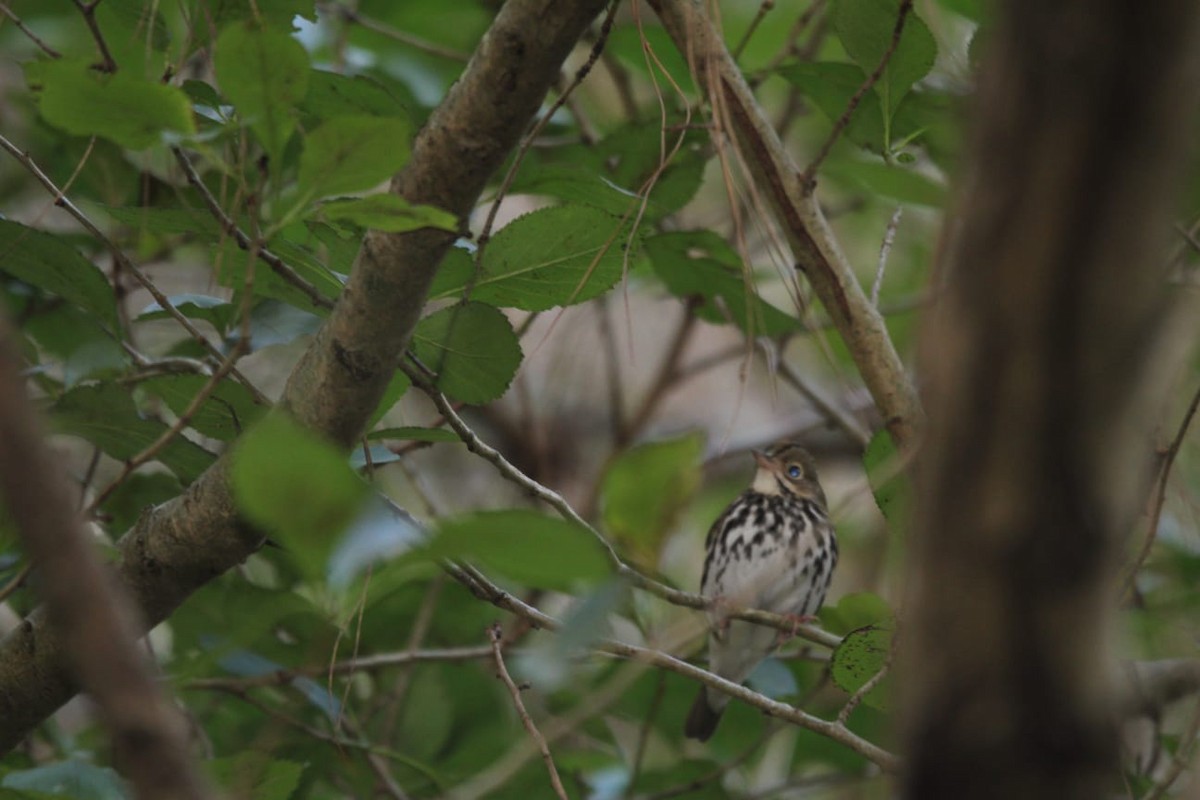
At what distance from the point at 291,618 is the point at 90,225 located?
87cm

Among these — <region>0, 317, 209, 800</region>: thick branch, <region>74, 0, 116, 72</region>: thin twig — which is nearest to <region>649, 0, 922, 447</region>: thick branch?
<region>74, 0, 116, 72</region>: thin twig

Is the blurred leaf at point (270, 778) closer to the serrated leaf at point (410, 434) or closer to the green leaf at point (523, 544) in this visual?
the serrated leaf at point (410, 434)

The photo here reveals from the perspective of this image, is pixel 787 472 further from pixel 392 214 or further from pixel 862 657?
pixel 392 214

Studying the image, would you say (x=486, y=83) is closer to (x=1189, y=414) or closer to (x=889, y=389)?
(x=889, y=389)

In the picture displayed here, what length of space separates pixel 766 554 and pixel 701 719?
0.42m

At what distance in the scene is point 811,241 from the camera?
168 centimetres

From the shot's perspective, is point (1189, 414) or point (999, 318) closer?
point (999, 318)

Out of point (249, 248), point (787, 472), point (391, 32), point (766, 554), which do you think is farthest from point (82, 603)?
point (787, 472)

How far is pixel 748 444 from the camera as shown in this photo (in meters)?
3.73

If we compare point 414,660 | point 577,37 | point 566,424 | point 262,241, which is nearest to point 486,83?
point 577,37

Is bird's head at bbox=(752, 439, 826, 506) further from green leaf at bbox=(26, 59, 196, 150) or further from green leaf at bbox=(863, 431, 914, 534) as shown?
green leaf at bbox=(26, 59, 196, 150)

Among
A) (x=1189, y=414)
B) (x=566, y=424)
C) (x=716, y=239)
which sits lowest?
(x=566, y=424)

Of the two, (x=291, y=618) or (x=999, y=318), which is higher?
(x=999, y=318)

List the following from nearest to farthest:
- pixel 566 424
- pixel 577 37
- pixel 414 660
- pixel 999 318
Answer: pixel 999 318
pixel 577 37
pixel 414 660
pixel 566 424
